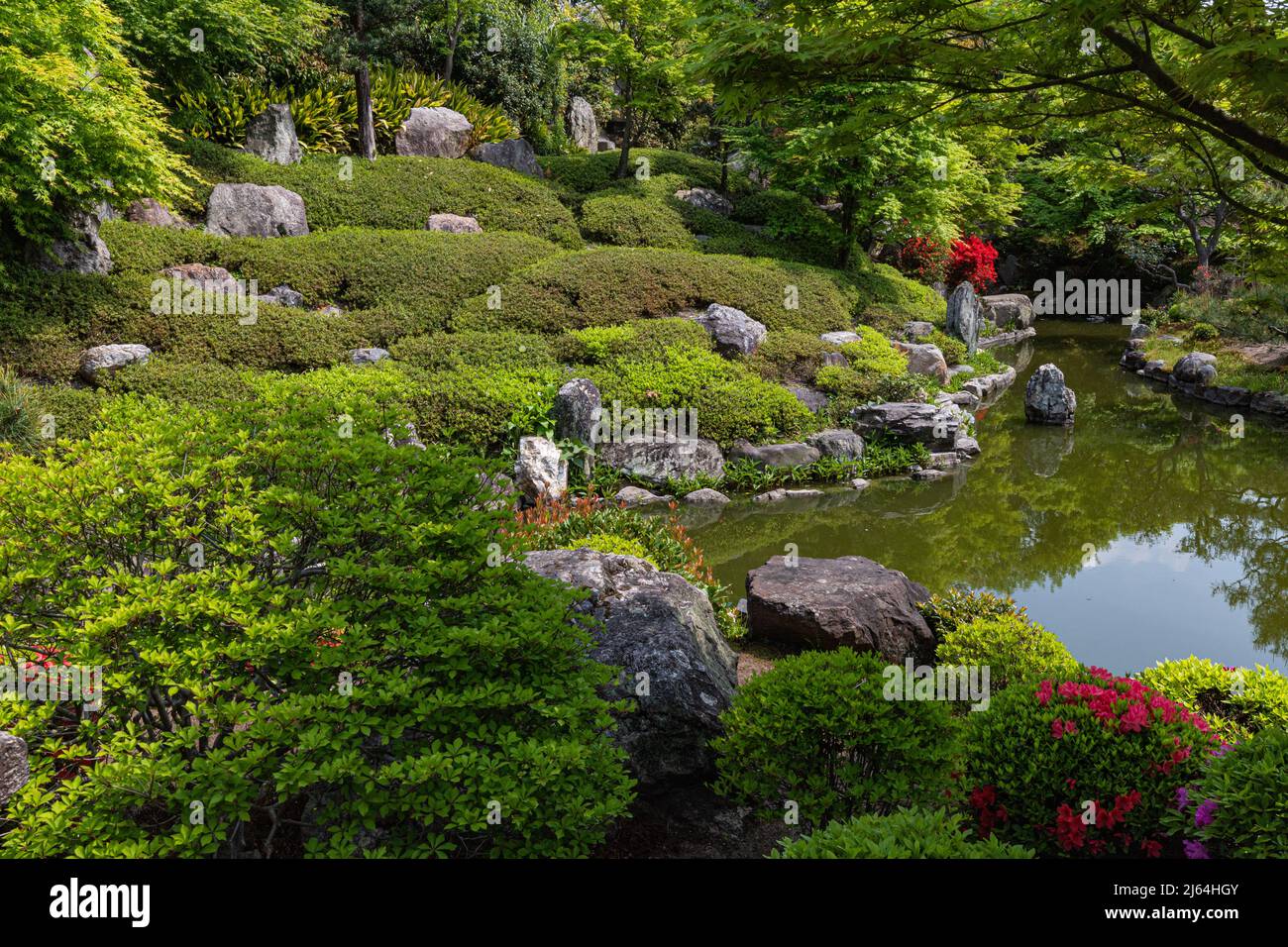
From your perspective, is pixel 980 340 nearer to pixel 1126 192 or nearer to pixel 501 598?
pixel 1126 192

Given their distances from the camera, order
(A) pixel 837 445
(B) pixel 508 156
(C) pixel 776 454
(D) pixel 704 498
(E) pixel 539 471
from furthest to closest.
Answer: (B) pixel 508 156 < (A) pixel 837 445 < (C) pixel 776 454 < (D) pixel 704 498 < (E) pixel 539 471

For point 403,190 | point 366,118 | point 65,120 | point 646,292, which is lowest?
point 646,292

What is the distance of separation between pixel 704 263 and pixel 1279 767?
14.8 meters

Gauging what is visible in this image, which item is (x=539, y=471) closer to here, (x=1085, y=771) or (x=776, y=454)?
(x=776, y=454)

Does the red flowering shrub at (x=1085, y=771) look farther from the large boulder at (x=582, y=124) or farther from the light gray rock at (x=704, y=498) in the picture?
the large boulder at (x=582, y=124)

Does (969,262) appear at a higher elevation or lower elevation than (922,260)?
higher

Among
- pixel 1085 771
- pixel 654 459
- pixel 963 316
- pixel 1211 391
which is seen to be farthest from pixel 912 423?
pixel 1085 771

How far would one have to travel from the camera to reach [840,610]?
6613 millimetres

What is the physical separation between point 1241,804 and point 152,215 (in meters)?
16.8

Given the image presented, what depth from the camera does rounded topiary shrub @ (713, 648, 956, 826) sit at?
3.96 meters

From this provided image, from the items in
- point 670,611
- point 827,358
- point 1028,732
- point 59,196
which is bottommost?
point 1028,732
